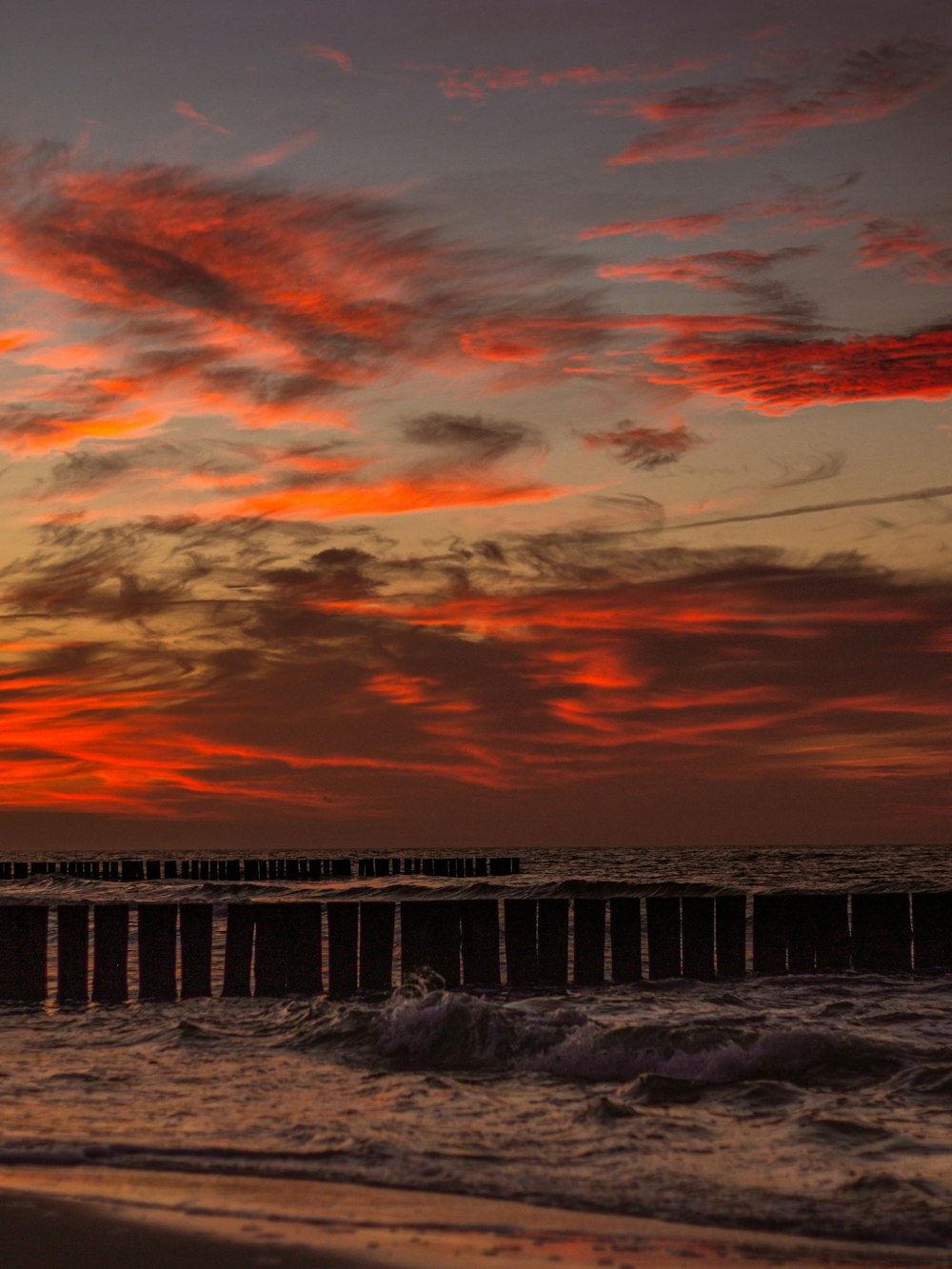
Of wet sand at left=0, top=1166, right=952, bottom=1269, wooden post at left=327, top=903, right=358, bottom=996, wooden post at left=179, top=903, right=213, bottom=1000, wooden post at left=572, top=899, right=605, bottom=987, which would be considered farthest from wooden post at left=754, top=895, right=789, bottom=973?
wet sand at left=0, top=1166, right=952, bottom=1269

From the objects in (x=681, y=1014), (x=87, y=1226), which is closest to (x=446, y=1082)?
(x=681, y=1014)

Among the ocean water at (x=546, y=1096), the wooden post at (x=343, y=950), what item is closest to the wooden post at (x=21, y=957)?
the ocean water at (x=546, y=1096)

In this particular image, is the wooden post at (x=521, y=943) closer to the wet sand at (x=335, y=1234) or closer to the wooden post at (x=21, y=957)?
the wooden post at (x=21, y=957)

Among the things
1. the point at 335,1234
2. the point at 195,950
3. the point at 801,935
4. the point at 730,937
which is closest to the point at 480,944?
the point at 195,950

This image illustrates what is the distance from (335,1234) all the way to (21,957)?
8.55m

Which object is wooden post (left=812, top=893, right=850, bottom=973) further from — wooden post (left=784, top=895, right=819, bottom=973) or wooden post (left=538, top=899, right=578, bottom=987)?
wooden post (left=538, top=899, right=578, bottom=987)

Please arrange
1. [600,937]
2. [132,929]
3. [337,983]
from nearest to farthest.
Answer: [337,983] → [600,937] → [132,929]

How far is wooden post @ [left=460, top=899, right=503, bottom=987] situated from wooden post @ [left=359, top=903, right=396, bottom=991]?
82 centimetres

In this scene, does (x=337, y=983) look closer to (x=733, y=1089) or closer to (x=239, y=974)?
(x=239, y=974)

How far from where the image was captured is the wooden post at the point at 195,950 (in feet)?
44.3

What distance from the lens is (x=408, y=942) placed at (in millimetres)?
13734

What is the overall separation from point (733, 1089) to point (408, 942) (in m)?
5.21

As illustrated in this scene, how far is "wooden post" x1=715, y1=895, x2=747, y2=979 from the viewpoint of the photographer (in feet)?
49.1

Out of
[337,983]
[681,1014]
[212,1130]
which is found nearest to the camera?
[212,1130]
